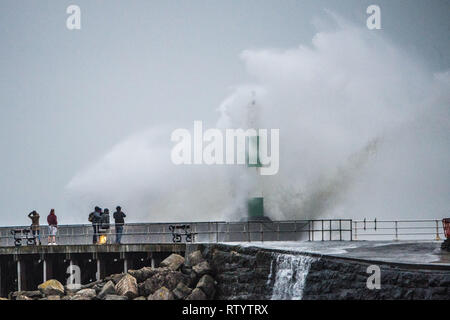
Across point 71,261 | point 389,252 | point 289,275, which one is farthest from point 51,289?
point 389,252

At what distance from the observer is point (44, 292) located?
2416cm

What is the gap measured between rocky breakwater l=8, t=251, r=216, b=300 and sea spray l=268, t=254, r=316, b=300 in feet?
9.01

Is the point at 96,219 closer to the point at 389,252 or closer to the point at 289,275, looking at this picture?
the point at 289,275

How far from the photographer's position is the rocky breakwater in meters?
22.2

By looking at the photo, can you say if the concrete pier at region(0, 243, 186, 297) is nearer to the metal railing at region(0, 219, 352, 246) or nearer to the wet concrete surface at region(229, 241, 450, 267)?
the metal railing at region(0, 219, 352, 246)

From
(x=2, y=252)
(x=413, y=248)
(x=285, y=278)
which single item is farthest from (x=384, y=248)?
(x=2, y=252)

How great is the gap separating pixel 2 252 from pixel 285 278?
13.0 metres

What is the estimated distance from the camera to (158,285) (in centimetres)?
2275

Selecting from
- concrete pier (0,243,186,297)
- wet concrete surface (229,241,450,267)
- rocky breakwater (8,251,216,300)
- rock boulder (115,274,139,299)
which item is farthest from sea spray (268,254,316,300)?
concrete pier (0,243,186,297)

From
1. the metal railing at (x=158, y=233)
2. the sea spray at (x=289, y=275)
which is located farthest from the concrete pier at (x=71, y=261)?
the sea spray at (x=289, y=275)

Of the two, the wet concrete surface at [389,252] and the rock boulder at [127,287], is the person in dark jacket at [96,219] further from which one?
the wet concrete surface at [389,252]

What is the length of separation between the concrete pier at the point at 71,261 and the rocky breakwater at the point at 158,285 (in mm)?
1226

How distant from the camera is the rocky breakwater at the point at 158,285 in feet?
72.8
